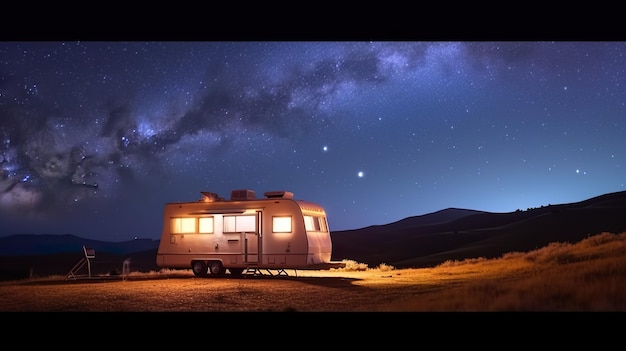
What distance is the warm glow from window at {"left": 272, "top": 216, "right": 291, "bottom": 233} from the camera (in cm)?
1681

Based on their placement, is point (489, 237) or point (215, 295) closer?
point (215, 295)

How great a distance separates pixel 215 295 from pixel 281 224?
4.44m

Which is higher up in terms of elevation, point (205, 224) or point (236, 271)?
point (205, 224)

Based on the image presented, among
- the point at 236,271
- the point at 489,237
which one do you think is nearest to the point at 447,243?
the point at 489,237

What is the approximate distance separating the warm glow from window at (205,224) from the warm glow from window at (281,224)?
2006 millimetres

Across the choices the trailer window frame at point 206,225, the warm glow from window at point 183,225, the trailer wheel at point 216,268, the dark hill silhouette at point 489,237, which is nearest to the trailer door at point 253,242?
the trailer wheel at point 216,268

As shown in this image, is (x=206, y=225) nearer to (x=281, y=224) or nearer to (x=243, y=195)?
(x=243, y=195)

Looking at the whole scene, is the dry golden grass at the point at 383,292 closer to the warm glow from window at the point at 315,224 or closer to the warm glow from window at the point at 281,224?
the warm glow from window at the point at 281,224

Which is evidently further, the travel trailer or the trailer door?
the trailer door

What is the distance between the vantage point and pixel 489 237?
150 ft

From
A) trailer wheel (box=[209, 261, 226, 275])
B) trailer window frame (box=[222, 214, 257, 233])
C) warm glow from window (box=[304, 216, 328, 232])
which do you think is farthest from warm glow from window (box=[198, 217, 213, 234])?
warm glow from window (box=[304, 216, 328, 232])

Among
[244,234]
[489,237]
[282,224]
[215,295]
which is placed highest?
[489,237]

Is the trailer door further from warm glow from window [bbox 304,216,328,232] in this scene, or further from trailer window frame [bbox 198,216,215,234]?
warm glow from window [bbox 304,216,328,232]
